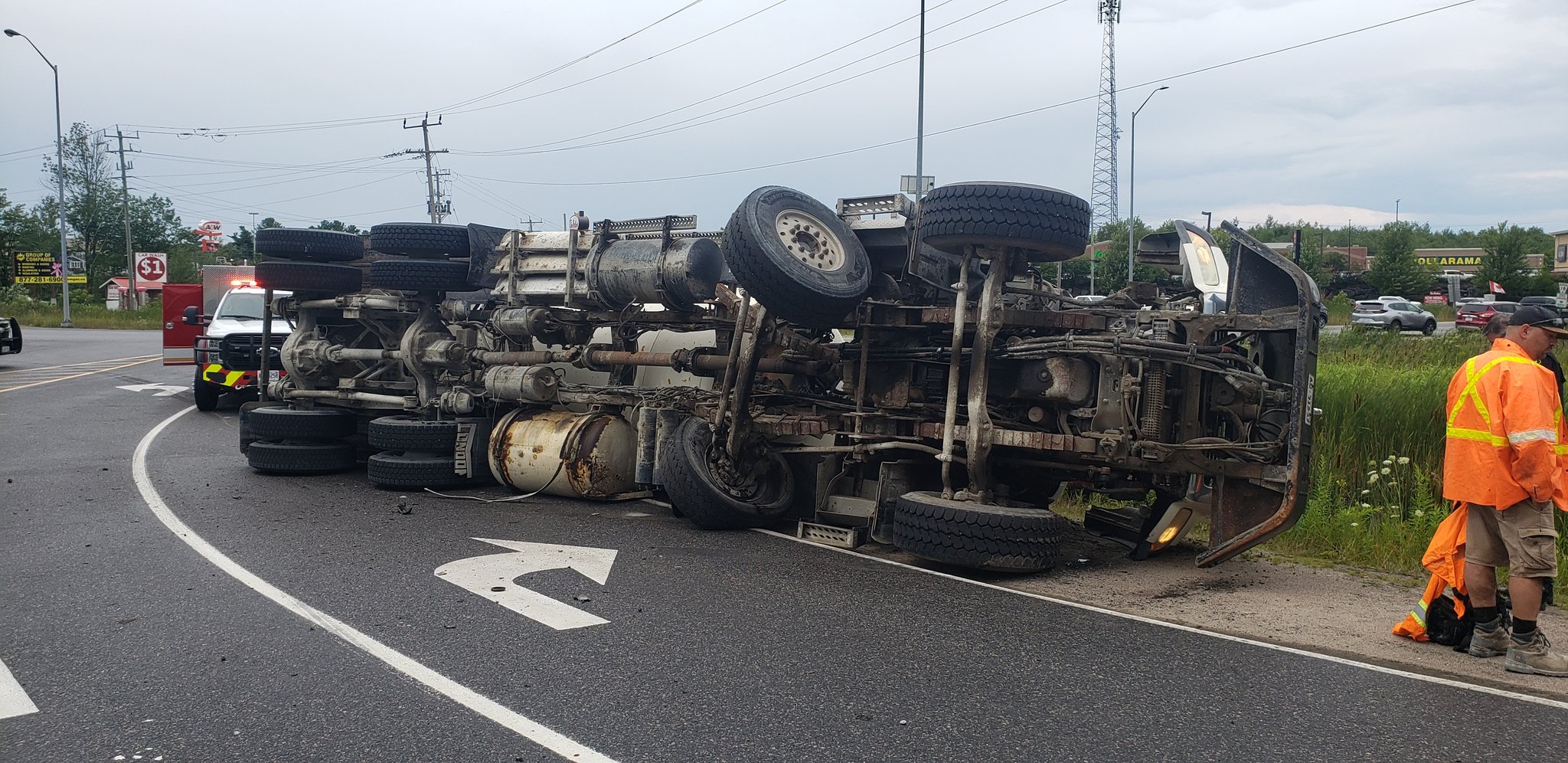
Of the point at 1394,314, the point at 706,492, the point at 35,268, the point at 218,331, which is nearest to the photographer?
the point at 706,492

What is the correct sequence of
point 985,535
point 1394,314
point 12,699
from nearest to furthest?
point 12,699 < point 985,535 < point 1394,314

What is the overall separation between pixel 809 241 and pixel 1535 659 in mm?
4799

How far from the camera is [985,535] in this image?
22.0ft

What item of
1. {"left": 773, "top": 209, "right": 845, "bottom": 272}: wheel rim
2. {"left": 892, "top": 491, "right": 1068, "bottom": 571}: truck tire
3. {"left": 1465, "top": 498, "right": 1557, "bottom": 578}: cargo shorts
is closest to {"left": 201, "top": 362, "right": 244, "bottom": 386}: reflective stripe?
{"left": 773, "top": 209, "right": 845, "bottom": 272}: wheel rim

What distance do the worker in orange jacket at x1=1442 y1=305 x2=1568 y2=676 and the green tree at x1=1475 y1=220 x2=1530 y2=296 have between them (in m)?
54.2

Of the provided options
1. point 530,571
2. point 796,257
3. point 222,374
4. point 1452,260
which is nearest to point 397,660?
point 530,571

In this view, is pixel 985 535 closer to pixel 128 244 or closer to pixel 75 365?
pixel 75 365

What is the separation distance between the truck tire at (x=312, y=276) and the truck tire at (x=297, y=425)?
1404 millimetres

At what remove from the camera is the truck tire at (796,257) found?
24.8 ft

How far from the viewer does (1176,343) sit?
6.96 meters

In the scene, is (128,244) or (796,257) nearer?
(796,257)

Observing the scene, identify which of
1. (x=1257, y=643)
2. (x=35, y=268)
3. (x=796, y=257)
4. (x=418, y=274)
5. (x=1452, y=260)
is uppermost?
(x=1452, y=260)

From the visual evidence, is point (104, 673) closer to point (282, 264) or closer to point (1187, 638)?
point (1187, 638)

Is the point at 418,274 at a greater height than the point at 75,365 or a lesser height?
greater
